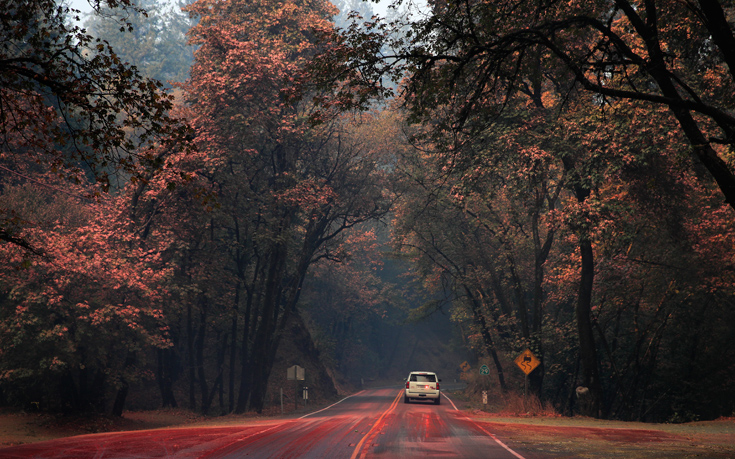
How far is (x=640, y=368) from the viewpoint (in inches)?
1171

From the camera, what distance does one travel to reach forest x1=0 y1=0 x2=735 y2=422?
1123 centimetres

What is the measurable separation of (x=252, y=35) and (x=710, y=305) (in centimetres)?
2587

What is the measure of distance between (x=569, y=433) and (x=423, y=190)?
19.7 meters

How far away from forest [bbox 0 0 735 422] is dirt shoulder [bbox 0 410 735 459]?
128 centimetres

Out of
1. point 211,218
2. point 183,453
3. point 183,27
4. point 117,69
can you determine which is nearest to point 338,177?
point 211,218

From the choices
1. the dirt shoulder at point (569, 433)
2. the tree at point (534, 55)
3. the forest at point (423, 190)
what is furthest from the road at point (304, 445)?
the tree at point (534, 55)

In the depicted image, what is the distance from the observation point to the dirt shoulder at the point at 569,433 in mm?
12164

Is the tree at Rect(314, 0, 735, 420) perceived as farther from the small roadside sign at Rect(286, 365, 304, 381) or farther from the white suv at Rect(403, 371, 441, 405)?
the white suv at Rect(403, 371, 441, 405)

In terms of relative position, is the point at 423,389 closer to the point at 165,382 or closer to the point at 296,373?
the point at 296,373

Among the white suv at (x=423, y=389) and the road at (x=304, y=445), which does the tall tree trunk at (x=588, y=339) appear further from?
the white suv at (x=423, y=389)

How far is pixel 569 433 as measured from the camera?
16.5 metres

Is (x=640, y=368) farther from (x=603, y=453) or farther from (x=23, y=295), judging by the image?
(x=23, y=295)

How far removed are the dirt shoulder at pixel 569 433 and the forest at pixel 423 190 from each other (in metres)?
1.28

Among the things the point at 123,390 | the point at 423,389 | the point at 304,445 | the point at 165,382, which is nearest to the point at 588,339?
the point at 423,389
